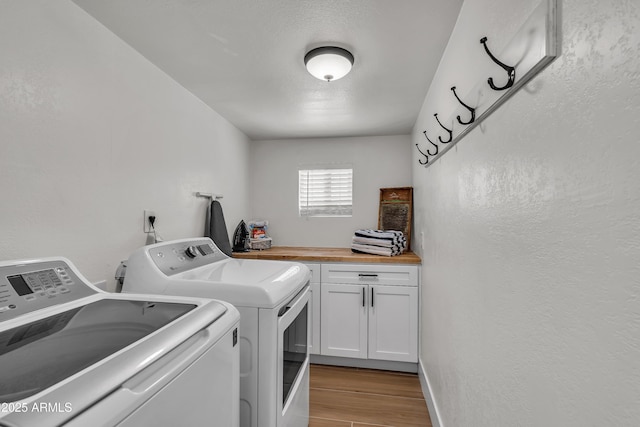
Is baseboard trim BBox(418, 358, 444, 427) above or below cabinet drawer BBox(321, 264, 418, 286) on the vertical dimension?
below

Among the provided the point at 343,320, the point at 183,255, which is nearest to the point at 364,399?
the point at 343,320

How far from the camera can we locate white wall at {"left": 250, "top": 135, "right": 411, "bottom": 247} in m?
3.22

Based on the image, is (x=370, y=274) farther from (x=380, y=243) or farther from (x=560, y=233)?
(x=560, y=233)

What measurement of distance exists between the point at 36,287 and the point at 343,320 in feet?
7.01

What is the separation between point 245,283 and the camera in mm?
1221

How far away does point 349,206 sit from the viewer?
10.8 feet

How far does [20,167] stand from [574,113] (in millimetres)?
1664

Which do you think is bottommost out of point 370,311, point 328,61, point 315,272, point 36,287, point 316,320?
point 316,320

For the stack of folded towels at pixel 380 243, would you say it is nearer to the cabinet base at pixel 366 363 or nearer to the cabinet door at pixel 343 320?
the cabinet door at pixel 343 320

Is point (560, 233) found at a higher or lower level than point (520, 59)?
lower

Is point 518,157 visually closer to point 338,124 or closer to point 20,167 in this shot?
point 20,167

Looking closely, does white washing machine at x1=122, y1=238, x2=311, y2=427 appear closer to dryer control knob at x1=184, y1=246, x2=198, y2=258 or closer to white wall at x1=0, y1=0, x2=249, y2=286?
dryer control knob at x1=184, y1=246, x2=198, y2=258

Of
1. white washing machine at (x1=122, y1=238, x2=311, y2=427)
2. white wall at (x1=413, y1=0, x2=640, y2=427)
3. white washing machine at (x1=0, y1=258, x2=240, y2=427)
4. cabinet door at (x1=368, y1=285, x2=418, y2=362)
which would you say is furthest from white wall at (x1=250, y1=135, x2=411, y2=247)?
white washing machine at (x1=0, y1=258, x2=240, y2=427)

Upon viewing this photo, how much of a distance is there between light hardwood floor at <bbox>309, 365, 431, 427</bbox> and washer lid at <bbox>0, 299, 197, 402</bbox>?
1522mm
